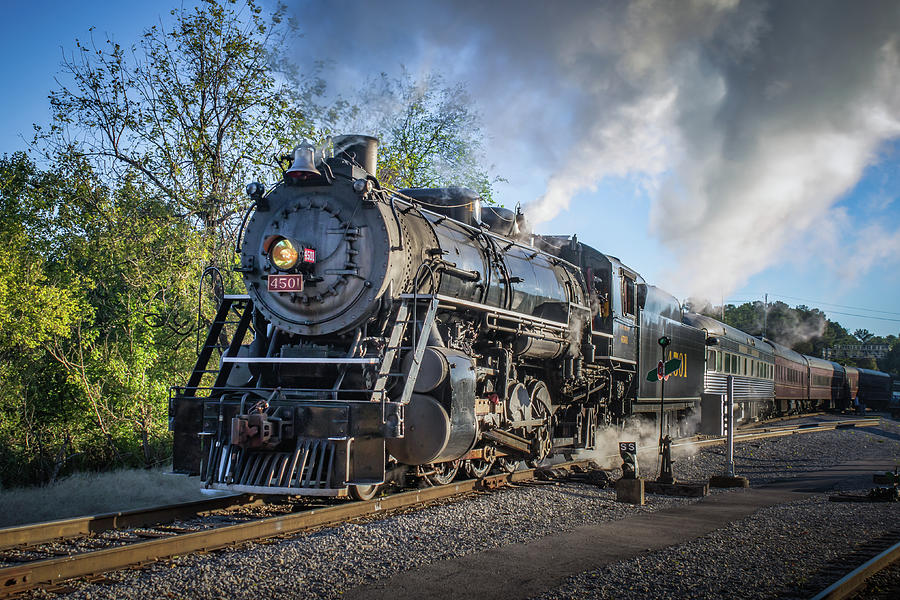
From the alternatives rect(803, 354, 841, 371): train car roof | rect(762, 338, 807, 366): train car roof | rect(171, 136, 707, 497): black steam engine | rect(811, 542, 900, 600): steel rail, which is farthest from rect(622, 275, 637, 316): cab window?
rect(803, 354, 841, 371): train car roof

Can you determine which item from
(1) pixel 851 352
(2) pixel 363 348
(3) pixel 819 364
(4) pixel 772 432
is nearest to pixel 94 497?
(2) pixel 363 348

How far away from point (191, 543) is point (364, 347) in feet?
8.48

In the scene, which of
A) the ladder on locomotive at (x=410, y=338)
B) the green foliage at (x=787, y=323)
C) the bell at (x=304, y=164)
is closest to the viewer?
the ladder on locomotive at (x=410, y=338)

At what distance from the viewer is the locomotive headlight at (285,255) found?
7.62 meters

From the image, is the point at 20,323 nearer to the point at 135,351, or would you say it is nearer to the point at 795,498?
the point at 135,351

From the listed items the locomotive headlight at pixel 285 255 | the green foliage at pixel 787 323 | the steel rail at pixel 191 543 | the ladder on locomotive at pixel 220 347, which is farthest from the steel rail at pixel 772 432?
the green foliage at pixel 787 323

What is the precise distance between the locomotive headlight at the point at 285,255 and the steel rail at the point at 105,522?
2.58 m

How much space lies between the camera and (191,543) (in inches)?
224

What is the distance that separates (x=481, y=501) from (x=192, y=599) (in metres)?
4.10

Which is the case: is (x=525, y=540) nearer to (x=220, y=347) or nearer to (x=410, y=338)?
(x=410, y=338)

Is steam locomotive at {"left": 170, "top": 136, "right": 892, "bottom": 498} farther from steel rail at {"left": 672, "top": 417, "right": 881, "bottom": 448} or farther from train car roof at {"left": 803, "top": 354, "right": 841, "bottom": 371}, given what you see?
train car roof at {"left": 803, "top": 354, "right": 841, "bottom": 371}

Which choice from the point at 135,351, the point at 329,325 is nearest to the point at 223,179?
the point at 135,351

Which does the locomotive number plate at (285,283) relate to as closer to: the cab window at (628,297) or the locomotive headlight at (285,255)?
the locomotive headlight at (285,255)

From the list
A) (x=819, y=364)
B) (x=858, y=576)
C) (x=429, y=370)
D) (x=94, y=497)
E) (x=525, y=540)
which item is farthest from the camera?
(x=819, y=364)
